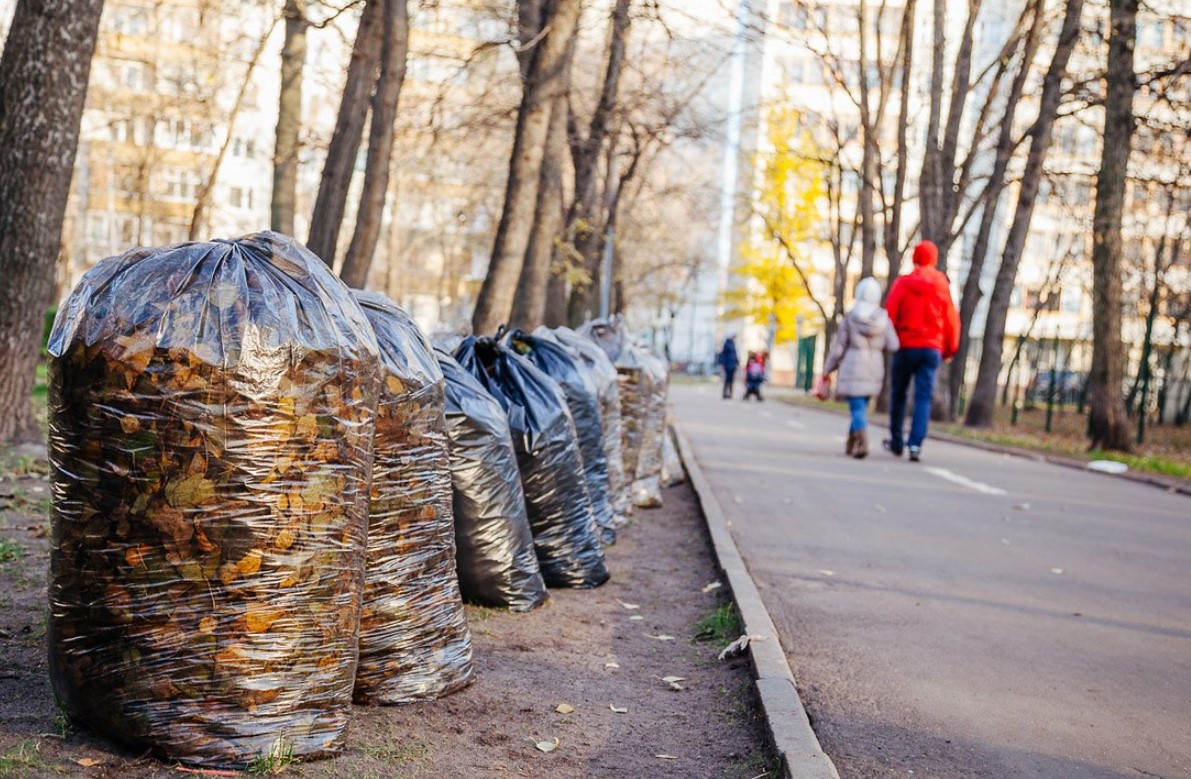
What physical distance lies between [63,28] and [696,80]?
78.5 ft

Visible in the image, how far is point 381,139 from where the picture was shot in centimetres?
1160

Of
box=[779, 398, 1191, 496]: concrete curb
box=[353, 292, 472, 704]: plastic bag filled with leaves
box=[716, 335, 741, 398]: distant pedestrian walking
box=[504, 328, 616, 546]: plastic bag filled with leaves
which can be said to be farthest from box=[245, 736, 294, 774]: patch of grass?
box=[716, 335, 741, 398]: distant pedestrian walking

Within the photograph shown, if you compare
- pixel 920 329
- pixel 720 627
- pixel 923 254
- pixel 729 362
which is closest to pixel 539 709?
pixel 720 627

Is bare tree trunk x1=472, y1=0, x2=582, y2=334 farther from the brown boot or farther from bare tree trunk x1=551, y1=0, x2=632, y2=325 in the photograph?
bare tree trunk x1=551, y1=0, x2=632, y2=325

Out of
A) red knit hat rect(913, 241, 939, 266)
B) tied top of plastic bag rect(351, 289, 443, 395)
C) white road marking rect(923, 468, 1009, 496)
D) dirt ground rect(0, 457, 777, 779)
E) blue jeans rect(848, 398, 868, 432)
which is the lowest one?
dirt ground rect(0, 457, 777, 779)

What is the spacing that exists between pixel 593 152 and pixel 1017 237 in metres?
8.12

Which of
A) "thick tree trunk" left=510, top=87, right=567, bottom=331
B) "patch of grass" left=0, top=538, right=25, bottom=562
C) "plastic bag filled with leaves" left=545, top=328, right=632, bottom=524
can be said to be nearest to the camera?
"patch of grass" left=0, top=538, right=25, bottom=562

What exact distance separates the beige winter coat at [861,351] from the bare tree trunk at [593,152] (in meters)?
5.44

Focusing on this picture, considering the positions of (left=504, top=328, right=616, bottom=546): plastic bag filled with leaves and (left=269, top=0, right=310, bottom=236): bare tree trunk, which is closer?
(left=504, top=328, right=616, bottom=546): plastic bag filled with leaves

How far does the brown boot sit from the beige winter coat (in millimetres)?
440

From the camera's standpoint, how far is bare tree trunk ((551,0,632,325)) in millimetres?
20438

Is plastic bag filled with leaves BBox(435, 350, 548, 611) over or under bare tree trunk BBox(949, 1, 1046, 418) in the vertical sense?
under

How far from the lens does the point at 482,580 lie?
18.6ft

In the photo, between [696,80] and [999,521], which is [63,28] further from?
[696,80]
